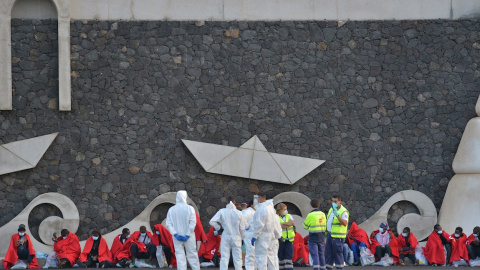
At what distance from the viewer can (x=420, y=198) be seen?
25.8m

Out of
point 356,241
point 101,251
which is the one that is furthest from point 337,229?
point 101,251

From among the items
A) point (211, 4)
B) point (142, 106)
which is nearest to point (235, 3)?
point (211, 4)

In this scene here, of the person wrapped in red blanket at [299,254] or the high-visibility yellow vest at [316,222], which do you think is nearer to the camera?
the high-visibility yellow vest at [316,222]

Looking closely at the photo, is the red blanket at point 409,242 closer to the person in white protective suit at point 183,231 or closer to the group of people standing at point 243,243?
the group of people standing at point 243,243

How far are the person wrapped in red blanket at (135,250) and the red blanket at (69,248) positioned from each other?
876mm

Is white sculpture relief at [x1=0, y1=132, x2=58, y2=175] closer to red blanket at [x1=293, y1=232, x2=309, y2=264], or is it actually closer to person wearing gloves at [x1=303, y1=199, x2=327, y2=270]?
red blanket at [x1=293, y1=232, x2=309, y2=264]

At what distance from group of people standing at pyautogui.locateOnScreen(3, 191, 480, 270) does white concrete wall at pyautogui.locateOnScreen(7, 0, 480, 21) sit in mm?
4628

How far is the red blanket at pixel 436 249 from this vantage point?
2425 cm

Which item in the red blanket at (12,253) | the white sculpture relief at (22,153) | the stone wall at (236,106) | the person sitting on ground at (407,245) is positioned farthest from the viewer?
the stone wall at (236,106)

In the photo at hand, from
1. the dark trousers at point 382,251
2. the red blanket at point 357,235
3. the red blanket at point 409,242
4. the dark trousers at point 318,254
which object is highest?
the red blanket at point 357,235

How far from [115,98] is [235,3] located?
3466 millimetres

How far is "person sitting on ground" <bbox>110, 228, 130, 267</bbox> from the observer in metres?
24.2

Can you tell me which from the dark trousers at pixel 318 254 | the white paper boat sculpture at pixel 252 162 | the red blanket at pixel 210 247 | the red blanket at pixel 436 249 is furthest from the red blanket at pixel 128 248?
the red blanket at pixel 436 249

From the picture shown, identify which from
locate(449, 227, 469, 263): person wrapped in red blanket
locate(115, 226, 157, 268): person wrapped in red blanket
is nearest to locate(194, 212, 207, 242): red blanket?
locate(115, 226, 157, 268): person wrapped in red blanket
